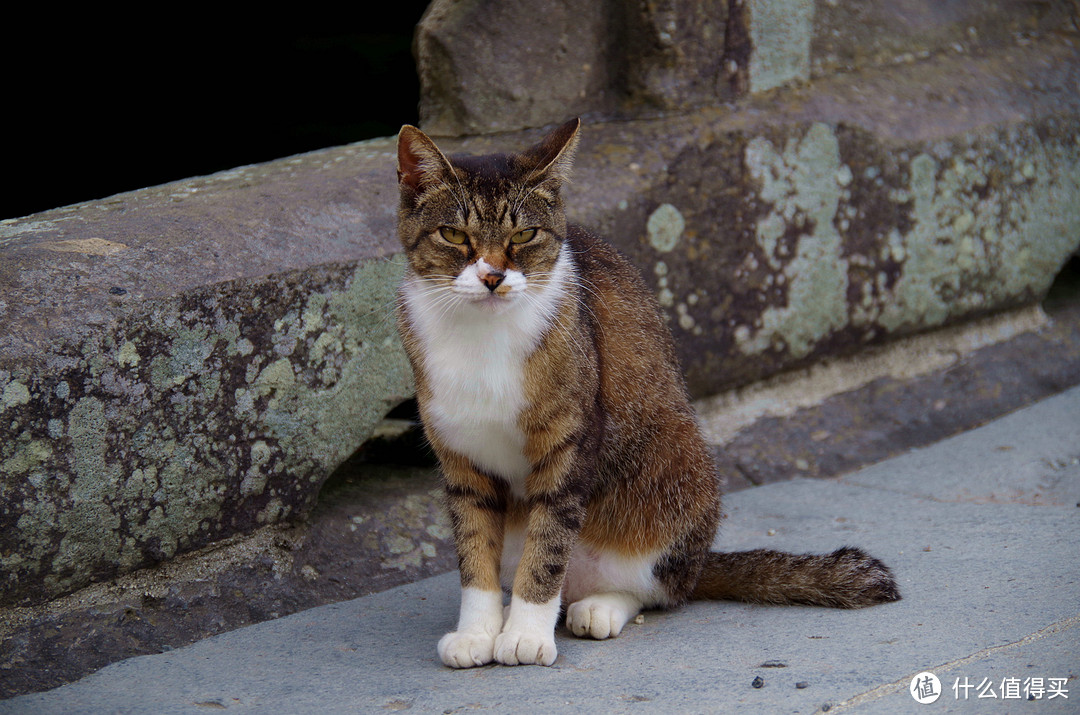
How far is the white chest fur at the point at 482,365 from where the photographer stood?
2818 millimetres

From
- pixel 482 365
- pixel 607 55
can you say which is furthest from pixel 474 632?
pixel 607 55

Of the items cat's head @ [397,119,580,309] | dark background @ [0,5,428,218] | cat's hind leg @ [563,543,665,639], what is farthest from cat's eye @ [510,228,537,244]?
dark background @ [0,5,428,218]

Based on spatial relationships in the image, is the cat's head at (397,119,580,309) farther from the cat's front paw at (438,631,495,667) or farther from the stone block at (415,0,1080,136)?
the stone block at (415,0,1080,136)

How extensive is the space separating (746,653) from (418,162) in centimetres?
160

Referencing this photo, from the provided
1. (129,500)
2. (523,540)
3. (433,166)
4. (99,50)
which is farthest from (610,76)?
(99,50)

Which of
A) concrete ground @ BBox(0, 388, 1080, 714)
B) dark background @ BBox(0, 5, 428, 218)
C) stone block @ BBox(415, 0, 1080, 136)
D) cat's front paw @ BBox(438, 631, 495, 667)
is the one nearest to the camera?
concrete ground @ BBox(0, 388, 1080, 714)

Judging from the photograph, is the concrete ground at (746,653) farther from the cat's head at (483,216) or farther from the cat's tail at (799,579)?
the cat's head at (483,216)

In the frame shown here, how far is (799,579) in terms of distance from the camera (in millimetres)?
3062

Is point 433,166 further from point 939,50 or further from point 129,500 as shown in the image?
point 939,50

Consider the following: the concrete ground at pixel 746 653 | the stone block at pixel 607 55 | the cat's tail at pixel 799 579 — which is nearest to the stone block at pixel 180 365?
the concrete ground at pixel 746 653

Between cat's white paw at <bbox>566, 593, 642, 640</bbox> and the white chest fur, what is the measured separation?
450 mm

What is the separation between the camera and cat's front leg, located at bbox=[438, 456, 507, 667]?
274 cm

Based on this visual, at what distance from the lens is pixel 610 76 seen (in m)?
4.25

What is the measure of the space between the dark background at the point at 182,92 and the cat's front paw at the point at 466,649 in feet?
12.0
